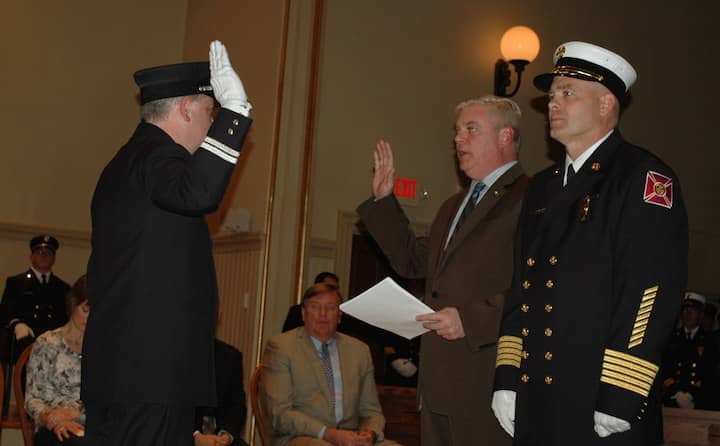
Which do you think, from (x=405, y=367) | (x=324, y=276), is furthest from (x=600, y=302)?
(x=405, y=367)

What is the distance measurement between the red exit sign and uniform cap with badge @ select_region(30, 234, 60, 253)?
2.80 m

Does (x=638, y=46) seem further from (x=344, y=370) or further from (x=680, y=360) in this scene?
(x=344, y=370)

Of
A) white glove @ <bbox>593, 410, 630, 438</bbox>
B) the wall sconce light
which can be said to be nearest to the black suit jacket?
white glove @ <bbox>593, 410, 630, 438</bbox>

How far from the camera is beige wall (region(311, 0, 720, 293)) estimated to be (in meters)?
7.62

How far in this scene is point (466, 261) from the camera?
306 centimetres

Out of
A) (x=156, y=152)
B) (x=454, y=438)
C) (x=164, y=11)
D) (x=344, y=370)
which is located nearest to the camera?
(x=156, y=152)

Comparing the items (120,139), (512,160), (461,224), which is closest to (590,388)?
(461,224)

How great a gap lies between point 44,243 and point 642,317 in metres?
6.16

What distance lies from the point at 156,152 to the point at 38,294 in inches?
217

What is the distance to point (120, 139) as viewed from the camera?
848 cm

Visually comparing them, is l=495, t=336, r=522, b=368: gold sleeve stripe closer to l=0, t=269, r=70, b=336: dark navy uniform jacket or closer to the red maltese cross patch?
the red maltese cross patch

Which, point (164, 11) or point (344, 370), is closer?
point (344, 370)

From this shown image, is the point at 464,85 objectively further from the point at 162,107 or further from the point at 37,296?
the point at 162,107

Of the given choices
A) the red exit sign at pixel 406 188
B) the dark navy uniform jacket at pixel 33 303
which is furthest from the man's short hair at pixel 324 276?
the dark navy uniform jacket at pixel 33 303
